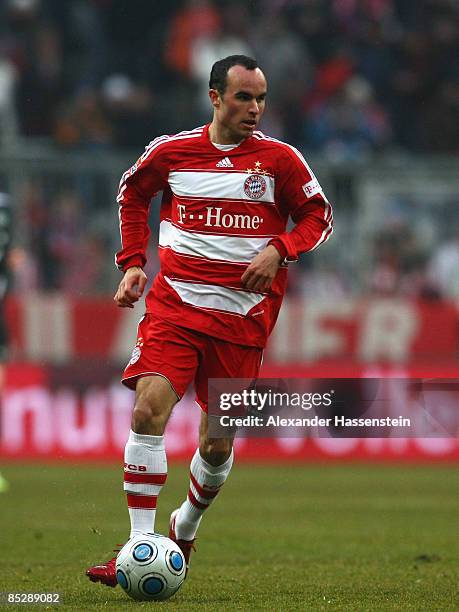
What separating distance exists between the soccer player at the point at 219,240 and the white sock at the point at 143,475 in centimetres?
4

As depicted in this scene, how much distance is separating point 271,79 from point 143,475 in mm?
12224

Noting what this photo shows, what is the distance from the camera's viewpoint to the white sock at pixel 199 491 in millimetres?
6629

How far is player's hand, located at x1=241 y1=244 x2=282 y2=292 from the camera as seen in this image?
6.14 meters

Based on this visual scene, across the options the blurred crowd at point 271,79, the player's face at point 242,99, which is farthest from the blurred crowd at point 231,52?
the player's face at point 242,99

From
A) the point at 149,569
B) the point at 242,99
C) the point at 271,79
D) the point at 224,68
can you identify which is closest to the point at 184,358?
the point at 149,569

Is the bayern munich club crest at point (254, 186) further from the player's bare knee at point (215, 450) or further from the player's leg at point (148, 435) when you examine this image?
the player's bare knee at point (215, 450)

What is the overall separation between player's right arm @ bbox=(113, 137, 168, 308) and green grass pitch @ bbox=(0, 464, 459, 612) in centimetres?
128

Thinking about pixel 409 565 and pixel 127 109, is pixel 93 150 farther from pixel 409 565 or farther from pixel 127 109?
pixel 409 565

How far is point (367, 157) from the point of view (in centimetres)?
1722

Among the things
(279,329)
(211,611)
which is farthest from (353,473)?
(211,611)

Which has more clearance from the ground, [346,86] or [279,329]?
[346,86]

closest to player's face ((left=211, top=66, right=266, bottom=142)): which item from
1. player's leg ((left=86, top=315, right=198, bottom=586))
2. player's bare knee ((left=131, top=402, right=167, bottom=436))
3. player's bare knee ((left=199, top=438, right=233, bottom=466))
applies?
player's leg ((left=86, top=315, right=198, bottom=586))

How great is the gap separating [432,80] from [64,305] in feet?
21.2

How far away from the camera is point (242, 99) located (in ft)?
20.5
